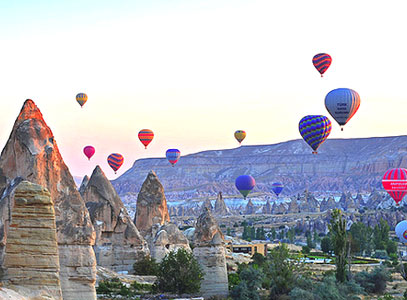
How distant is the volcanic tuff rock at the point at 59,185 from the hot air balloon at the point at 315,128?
32.9 metres

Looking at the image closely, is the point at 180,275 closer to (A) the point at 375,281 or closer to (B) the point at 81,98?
(A) the point at 375,281

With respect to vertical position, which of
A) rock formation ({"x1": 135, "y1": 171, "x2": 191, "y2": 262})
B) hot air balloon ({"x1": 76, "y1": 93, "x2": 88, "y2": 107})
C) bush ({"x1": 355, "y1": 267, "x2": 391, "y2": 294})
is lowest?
bush ({"x1": 355, "y1": 267, "x2": 391, "y2": 294})

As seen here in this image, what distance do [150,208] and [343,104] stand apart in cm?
1816

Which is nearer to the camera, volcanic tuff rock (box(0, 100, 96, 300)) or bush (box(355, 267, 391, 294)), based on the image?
volcanic tuff rock (box(0, 100, 96, 300))

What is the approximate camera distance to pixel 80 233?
44.8 ft

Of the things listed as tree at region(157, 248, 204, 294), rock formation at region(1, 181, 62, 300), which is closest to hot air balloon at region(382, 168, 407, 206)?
tree at region(157, 248, 204, 294)

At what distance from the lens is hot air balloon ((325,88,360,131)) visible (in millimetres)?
44656

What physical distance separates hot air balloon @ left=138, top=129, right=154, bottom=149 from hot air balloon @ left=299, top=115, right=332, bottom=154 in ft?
57.2

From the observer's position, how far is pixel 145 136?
60469mm

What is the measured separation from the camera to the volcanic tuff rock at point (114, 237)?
26578 millimetres

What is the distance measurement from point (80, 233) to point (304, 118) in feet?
117

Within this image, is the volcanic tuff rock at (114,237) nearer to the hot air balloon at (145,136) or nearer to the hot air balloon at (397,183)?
the hot air balloon at (145,136)

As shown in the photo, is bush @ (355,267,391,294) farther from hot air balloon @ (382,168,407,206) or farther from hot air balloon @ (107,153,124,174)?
hot air balloon @ (107,153,124,174)

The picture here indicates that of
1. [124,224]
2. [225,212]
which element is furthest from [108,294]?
[225,212]
